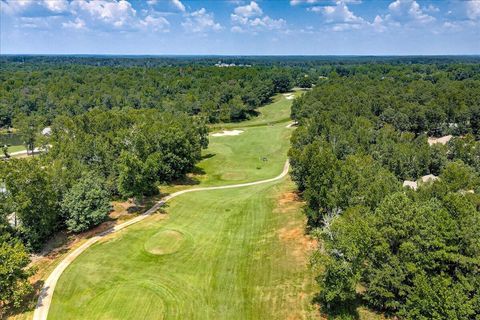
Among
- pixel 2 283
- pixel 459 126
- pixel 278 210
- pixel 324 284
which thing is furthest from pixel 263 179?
pixel 459 126

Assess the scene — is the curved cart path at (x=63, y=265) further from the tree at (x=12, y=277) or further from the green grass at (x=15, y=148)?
the green grass at (x=15, y=148)

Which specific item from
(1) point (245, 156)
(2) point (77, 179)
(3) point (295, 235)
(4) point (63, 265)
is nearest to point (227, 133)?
(1) point (245, 156)

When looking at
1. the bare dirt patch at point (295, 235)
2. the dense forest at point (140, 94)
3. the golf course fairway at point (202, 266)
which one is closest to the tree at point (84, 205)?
the golf course fairway at point (202, 266)

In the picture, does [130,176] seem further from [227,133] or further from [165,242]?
[227,133]

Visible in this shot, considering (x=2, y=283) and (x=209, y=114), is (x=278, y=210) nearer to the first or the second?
(x=2, y=283)

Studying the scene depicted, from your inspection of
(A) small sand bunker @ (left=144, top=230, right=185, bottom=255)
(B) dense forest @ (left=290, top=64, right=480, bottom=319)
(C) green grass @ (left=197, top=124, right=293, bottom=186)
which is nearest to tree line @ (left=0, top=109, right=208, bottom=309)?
(C) green grass @ (left=197, top=124, right=293, bottom=186)
